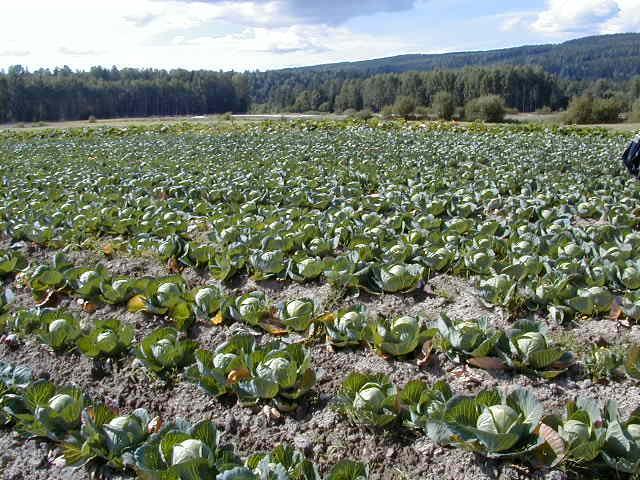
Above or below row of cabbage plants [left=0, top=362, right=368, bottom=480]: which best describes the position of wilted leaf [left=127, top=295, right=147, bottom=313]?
above

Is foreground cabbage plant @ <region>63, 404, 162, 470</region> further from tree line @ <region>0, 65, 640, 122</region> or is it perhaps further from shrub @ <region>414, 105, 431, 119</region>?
tree line @ <region>0, 65, 640, 122</region>

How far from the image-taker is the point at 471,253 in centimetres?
548

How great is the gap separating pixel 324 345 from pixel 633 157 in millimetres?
8890

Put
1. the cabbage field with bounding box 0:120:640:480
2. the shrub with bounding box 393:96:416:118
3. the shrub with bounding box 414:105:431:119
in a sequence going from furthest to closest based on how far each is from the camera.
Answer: the shrub with bounding box 414:105:431:119 < the shrub with bounding box 393:96:416:118 < the cabbage field with bounding box 0:120:640:480

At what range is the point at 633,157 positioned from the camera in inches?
399


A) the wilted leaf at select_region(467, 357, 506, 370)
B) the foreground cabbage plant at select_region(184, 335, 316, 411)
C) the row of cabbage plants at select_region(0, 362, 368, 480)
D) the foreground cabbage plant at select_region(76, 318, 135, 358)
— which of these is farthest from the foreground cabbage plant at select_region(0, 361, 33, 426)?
the wilted leaf at select_region(467, 357, 506, 370)

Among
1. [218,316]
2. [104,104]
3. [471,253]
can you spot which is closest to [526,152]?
[471,253]

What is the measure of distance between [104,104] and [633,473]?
112336mm

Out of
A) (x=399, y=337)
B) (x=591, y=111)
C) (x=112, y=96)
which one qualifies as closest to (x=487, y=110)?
(x=591, y=111)

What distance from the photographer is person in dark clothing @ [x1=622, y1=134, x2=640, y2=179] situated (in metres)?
9.99

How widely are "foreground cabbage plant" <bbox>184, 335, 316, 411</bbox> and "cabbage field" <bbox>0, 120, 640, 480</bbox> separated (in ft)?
0.05

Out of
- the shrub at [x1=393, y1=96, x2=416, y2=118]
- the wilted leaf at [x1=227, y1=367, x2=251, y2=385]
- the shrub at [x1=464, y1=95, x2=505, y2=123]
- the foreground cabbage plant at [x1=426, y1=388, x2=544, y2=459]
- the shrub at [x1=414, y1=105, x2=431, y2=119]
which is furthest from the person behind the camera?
the shrub at [x1=414, y1=105, x2=431, y2=119]

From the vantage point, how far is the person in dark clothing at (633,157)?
9.99 metres

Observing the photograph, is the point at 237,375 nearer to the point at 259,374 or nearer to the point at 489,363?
the point at 259,374
